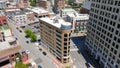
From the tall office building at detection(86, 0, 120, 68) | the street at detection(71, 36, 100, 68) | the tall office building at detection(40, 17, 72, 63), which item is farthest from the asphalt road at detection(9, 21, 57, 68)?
the tall office building at detection(86, 0, 120, 68)

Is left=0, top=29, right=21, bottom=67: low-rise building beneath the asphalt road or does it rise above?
above

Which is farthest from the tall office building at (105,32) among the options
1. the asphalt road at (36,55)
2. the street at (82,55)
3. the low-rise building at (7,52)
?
the low-rise building at (7,52)

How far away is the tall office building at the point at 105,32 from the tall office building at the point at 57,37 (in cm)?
2050

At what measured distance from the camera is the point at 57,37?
94.7 meters

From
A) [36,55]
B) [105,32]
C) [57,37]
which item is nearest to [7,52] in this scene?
[36,55]

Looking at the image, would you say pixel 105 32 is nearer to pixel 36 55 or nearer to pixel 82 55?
pixel 82 55

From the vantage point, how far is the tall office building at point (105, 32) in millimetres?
76750

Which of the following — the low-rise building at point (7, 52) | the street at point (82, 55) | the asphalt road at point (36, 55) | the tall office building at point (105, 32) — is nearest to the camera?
the tall office building at point (105, 32)

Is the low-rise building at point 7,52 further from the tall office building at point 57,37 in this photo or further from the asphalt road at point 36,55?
the tall office building at point 57,37

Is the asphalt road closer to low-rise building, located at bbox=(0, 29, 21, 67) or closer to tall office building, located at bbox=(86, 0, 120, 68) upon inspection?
low-rise building, located at bbox=(0, 29, 21, 67)

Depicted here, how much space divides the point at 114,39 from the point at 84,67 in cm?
2776

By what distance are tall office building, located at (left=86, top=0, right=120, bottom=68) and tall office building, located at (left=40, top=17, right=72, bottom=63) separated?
20.5 meters

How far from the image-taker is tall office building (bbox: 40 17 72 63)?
88.8 m

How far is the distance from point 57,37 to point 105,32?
30.3 m
